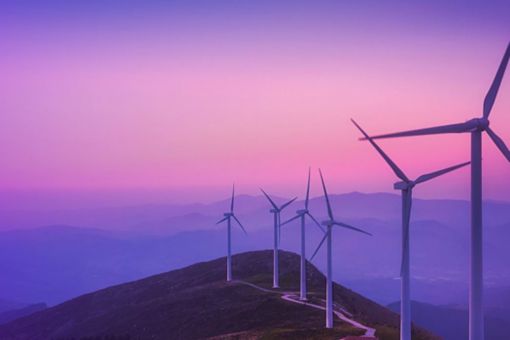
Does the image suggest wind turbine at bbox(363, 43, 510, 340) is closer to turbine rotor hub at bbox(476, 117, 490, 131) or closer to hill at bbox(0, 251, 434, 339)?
turbine rotor hub at bbox(476, 117, 490, 131)

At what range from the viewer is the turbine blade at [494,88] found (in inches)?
1959

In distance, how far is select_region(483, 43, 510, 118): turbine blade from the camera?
49750 mm

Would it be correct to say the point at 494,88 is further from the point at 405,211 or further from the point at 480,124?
the point at 405,211

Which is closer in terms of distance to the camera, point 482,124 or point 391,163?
point 482,124

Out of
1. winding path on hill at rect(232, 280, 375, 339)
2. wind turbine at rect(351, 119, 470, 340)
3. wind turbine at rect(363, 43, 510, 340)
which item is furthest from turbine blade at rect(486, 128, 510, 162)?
winding path on hill at rect(232, 280, 375, 339)

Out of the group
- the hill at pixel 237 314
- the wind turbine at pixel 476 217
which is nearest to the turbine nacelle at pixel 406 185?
the wind turbine at pixel 476 217

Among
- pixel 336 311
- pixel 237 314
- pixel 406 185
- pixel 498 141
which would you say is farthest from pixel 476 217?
pixel 237 314

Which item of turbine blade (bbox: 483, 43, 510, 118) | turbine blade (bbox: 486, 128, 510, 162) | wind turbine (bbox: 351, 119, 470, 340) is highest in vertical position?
turbine blade (bbox: 483, 43, 510, 118)

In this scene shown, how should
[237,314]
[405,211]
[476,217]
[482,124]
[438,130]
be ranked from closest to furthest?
[476,217] < [482,124] < [438,130] < [405,211] < [237,314]

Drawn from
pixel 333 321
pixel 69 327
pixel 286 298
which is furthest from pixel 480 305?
pixel 69 327

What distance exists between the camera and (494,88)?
52.6 meters

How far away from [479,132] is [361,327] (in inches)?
2003

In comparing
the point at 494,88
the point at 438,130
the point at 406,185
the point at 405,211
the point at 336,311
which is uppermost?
the point at 494,88

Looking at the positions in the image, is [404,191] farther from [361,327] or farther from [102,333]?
[102,333]
